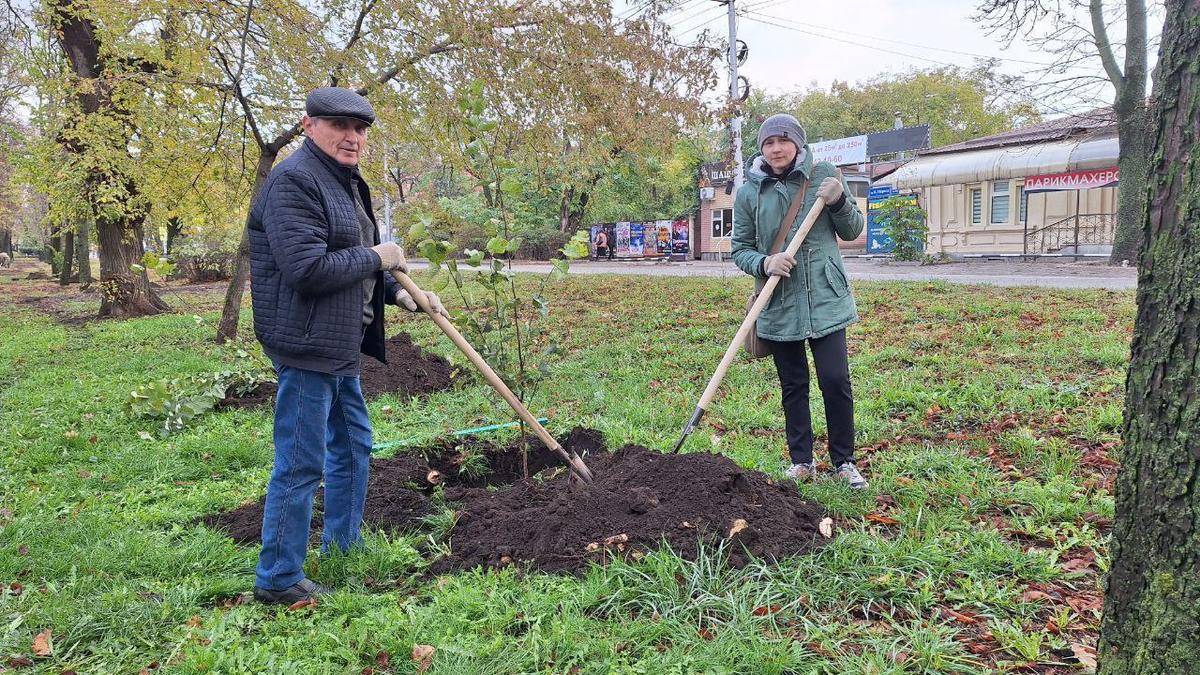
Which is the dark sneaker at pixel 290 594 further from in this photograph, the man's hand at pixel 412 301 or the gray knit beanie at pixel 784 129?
the gray knit beanie at pixel 784 129

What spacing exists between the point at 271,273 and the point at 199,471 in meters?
2.67

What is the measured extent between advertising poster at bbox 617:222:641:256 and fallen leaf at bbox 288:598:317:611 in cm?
3417

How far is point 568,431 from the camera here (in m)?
5.03

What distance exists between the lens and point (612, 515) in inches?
125

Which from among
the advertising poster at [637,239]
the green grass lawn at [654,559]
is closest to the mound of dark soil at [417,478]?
the green grass lawn at [654,559]

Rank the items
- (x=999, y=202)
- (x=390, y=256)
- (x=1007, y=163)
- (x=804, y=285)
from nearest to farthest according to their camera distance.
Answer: (x=390, y=256)
(x=804, y=285)
(x=1007, y=163)
(x=999, y=202)

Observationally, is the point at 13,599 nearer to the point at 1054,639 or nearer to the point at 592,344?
the point at 1054,639

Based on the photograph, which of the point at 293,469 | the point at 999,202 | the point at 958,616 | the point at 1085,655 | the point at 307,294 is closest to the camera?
the point at 1085,655

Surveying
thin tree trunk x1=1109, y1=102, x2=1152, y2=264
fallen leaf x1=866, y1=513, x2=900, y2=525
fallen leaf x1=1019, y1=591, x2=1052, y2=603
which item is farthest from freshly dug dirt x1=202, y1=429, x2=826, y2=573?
thin tree trunk x1=1109, y1=102, x2=1152, y2=264

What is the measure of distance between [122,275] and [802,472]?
558 inches

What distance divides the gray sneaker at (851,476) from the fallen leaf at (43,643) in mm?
3379

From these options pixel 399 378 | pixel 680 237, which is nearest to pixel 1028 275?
pixel 399 378

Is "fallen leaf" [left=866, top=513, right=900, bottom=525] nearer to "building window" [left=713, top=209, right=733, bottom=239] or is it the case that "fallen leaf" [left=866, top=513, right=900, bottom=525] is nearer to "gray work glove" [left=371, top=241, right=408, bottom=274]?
"gray work glove" [left=371, top=241, right=408, bottom=274]

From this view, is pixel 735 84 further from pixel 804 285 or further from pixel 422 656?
pixel 422 656
